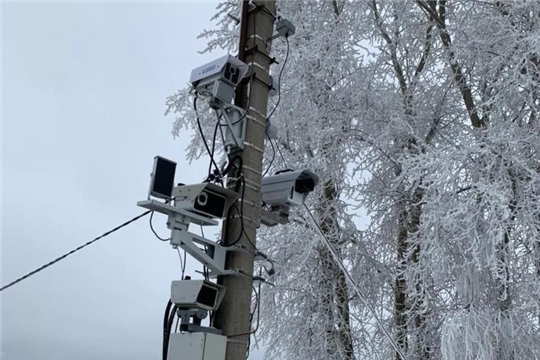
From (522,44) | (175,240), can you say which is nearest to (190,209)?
(175,240)

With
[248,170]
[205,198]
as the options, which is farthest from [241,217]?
[248,170]

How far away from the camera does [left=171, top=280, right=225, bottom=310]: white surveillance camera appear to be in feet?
12.3

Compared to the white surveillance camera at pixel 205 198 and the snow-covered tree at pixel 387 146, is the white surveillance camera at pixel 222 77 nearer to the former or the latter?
the white surveillance camera at pixel 205 198

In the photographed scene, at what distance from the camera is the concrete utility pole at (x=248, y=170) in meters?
3.92

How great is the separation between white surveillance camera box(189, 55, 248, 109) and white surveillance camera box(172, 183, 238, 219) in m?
0.70

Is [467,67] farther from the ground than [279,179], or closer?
farther from the ground

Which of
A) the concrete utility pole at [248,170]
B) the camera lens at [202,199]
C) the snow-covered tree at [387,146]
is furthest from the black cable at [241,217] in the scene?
the snow-covered tree at [387,146]

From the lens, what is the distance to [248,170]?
4.31 meters

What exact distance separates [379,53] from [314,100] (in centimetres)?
155

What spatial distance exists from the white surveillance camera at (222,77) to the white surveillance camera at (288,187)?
2.67 feet

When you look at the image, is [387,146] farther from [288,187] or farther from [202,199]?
[202,199]

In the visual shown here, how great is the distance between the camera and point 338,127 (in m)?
8.66

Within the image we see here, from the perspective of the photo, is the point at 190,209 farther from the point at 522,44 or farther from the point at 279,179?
the point at 522,44

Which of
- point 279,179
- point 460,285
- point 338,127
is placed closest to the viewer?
point 279,179
